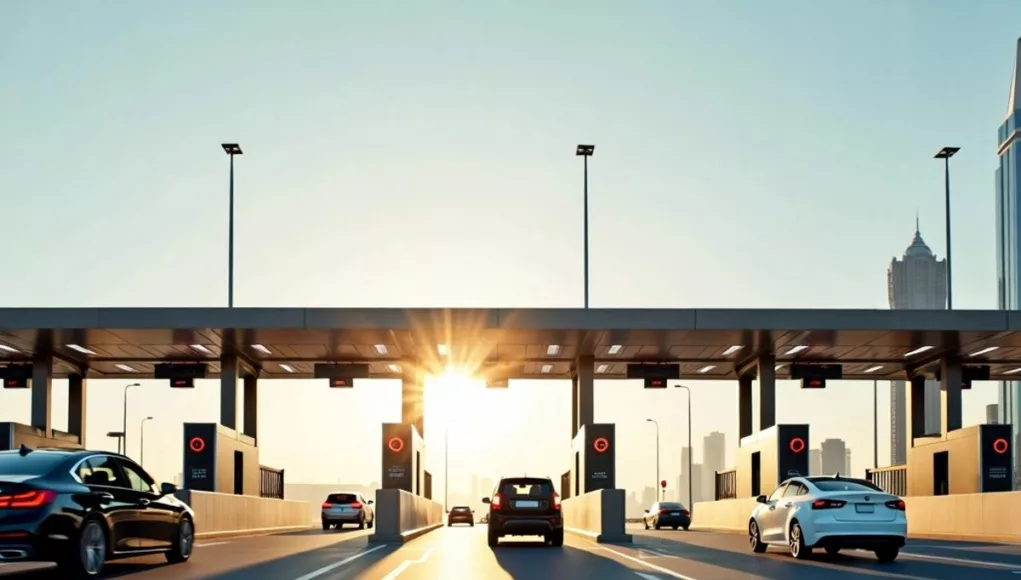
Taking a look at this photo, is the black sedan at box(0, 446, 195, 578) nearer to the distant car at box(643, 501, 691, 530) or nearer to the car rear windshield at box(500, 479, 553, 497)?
the car rear windshield at box(500, 479, 553, 497)

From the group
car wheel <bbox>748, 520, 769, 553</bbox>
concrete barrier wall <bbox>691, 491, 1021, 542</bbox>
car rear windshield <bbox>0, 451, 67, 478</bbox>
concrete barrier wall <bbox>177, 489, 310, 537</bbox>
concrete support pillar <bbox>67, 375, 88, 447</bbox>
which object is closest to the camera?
car rear windshield <bbox>0, 451, 67, 478</bbox>

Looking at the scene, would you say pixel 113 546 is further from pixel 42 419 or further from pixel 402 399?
pixel 402 399

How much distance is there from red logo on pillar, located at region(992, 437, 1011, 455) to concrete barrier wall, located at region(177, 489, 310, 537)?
68.0 ft

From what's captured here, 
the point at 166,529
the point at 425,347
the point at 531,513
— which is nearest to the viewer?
the point at 166,529

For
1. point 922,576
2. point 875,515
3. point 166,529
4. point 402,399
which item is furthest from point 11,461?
point 402,399

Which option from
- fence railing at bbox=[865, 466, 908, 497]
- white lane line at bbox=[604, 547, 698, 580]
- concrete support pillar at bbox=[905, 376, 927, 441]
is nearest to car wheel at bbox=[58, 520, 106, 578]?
white lane line at bbox=[604, 547, 698, 580]

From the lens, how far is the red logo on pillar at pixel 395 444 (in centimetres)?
4078

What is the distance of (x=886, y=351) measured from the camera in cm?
4088

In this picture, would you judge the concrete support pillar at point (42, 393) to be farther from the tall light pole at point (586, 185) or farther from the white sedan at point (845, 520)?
the white sedan at point (845, 520)

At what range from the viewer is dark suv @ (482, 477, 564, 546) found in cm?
2617

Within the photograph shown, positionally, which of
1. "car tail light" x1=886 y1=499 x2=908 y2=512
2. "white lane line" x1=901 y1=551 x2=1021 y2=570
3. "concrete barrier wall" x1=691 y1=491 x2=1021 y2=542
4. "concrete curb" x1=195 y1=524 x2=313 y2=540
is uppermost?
"car tail light" x1=886 y1=499 x2=908 y2=512

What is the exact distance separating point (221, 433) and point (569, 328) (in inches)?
409

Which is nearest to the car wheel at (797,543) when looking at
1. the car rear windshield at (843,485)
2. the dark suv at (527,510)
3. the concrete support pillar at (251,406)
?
the car rear windshield at (843,485)

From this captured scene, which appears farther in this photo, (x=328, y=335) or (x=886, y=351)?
(x=886, y=351)
